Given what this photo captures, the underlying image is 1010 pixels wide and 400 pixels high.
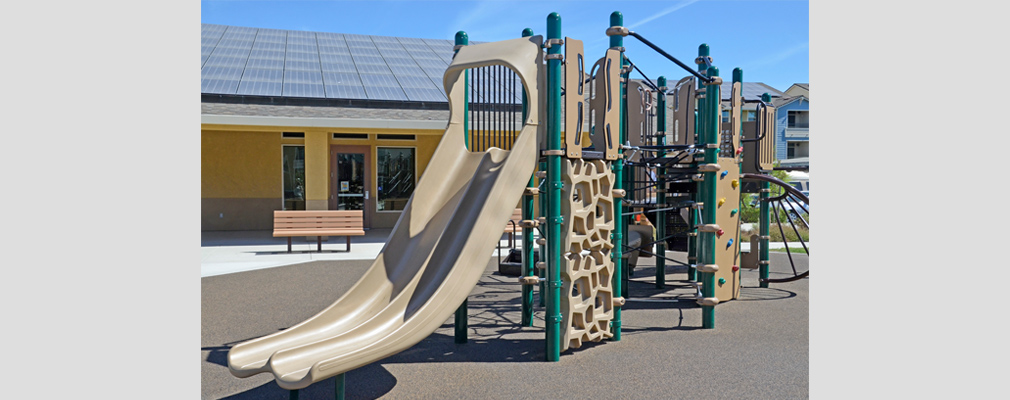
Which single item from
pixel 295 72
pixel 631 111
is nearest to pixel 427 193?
pixel 631 111

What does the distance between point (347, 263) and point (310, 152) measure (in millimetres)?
4405

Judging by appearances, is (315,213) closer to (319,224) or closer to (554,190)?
(319,224)

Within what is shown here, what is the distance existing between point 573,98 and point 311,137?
10.5 meters

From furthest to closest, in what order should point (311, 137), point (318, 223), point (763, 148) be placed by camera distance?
→ point (311, 137)
point (318, 223)
point (763, 148)

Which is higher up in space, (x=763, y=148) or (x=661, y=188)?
(x=763, y=148)

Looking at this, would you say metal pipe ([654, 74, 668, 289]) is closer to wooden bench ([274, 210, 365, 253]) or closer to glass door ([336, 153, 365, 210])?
wooden bench ([274, 210, 365, 253])

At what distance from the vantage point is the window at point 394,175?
16.7 meters

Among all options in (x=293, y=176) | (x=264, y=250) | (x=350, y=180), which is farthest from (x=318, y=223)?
(x=293, y=176)

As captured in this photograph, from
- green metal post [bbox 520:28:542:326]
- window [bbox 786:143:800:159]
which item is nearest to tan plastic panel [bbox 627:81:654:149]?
green metal post [bbox 520:28:542:326]

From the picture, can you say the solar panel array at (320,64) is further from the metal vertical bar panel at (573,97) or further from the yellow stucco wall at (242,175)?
the metal vertical bar panel at (573,97)

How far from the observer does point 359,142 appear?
16422 millimetres

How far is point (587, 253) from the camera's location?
549cm

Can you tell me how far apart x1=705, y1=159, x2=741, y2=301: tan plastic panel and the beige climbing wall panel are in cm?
Result: 201

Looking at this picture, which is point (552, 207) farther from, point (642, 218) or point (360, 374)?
point (642, 218)
